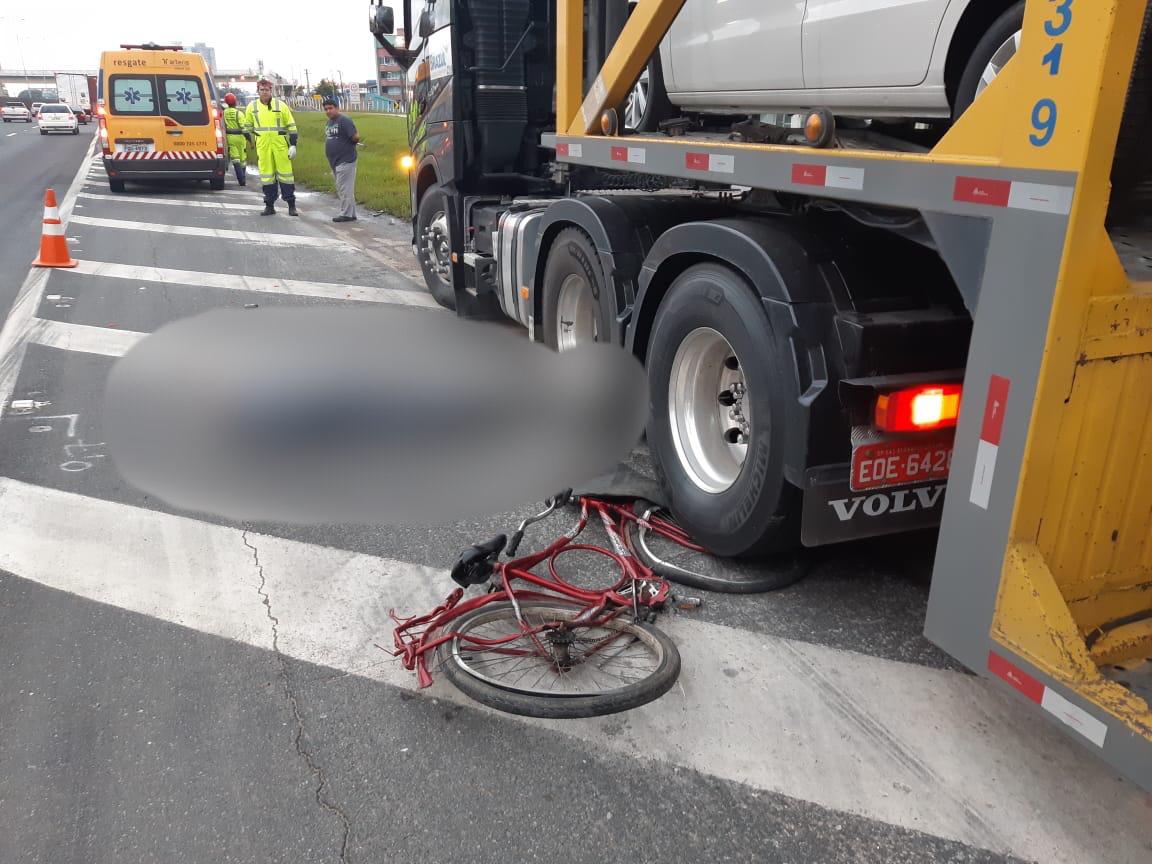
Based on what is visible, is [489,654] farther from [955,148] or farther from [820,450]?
[955,148]

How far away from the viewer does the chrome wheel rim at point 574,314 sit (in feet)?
17.9

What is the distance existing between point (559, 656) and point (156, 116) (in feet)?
53.3

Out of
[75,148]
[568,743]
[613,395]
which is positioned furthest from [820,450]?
[75,148]

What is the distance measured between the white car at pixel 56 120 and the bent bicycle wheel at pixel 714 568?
46335mm

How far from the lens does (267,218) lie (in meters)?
14.1

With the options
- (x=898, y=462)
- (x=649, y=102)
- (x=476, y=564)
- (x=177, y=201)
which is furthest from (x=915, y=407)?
(x=177, y=201)

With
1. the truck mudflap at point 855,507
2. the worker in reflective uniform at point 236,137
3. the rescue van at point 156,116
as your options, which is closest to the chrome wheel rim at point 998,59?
the truck mudflap at point 855,507

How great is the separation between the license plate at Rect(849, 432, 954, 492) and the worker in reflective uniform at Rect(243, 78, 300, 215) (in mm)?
12484

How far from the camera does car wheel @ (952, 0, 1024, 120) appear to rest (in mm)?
2730

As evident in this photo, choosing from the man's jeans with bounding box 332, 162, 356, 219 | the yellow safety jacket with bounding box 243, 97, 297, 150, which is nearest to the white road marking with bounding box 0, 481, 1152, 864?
the man's jeans with bounding box 332, 162, 356, 219

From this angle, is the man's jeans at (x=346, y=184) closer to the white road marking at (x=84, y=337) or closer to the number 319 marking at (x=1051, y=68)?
the white road marking at (x=84, y=337)

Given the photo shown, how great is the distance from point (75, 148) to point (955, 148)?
35115 mm

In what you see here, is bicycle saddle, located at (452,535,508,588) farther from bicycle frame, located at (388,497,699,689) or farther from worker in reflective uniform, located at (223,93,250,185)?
worker in reflective uniform, located at (223,93,250,185)

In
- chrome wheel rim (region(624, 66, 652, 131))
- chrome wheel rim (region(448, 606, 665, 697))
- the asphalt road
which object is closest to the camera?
the asphalt road
